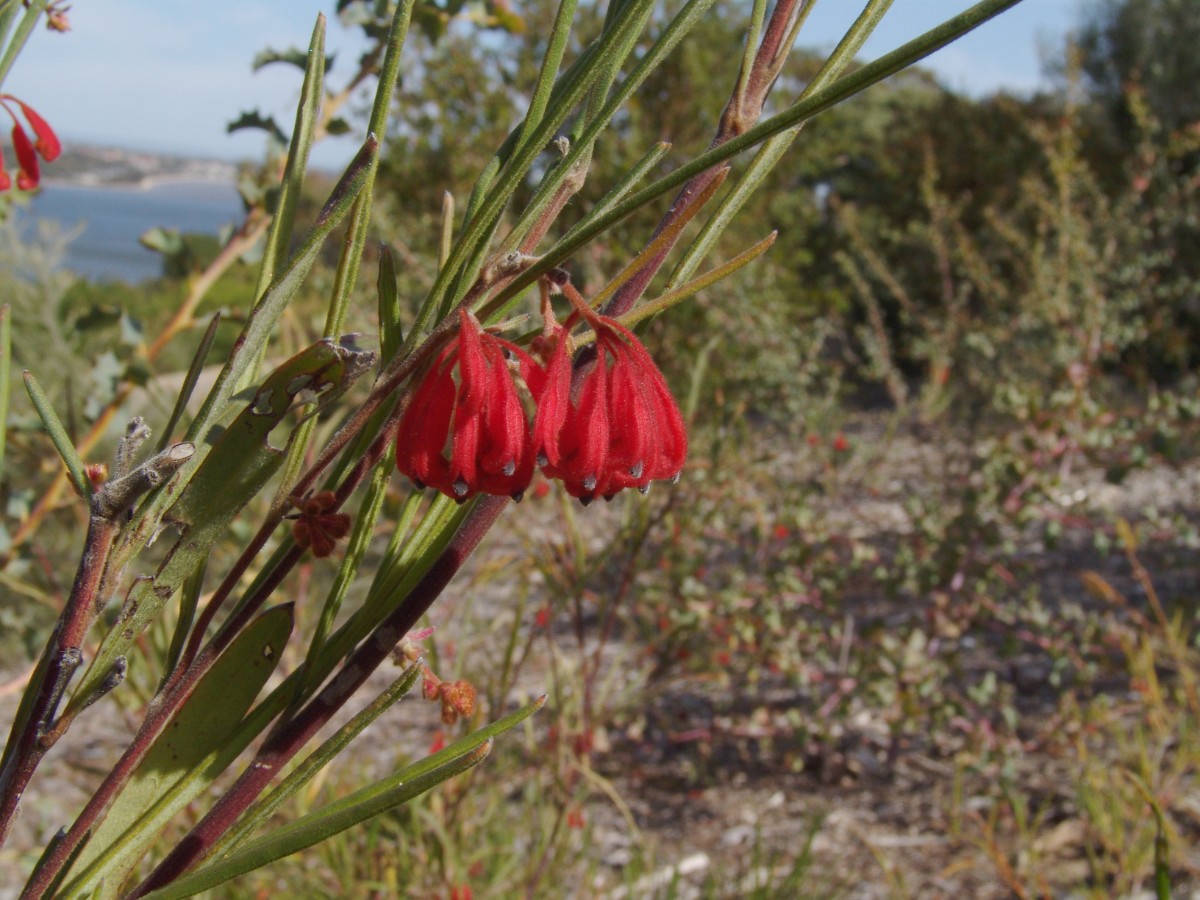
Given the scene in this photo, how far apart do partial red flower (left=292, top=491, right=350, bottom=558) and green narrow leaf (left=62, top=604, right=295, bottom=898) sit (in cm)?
4

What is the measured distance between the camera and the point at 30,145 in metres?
0.85

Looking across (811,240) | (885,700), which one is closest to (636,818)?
(885,700)

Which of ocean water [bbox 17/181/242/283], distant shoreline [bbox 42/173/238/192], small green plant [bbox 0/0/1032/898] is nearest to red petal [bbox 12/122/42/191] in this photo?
distant shoreline [bbox 42/173/238/192]

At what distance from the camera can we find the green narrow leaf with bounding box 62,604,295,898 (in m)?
0.48

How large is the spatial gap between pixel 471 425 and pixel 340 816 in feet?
0.50

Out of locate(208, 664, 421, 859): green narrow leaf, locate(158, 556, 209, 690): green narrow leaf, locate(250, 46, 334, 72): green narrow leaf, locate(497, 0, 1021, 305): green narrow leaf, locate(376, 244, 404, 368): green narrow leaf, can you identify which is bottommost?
locate(208, 664, 421, 859): green narrow leaf

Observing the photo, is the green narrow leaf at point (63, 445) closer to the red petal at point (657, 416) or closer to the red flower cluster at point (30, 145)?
the red petal at point (657, 416)

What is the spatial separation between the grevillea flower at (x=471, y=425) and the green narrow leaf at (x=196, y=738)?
4.7 inches

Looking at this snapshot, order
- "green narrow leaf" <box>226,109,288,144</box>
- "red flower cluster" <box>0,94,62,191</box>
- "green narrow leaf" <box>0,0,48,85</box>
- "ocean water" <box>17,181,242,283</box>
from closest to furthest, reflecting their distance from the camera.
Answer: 1. "green narrow leaf" <box>0,0,48,85</box>
2. "red flower cluster" <box>0,94,62,191</box>
3. "green narrow leaf" <box>226,109,288,144</box>
4. "ocean water" <box>17,181,242,283</box>

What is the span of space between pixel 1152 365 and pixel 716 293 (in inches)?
117

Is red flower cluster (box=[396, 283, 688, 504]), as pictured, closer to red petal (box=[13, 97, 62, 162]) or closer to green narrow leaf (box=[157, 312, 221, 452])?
green narrow leaf (box=[157, 312, 221, 452])

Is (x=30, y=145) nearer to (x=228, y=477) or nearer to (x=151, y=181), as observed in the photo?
(x=228, y=477)

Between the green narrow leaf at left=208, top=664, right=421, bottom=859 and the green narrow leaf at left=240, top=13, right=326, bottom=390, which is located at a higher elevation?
the green narrow leaf at left=240, top=13, right=326, bottom=390

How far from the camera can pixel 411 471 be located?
1.44 ft
